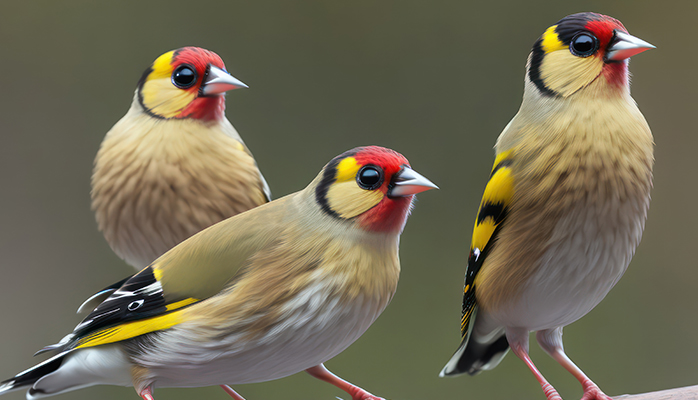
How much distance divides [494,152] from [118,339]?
0.59 metres

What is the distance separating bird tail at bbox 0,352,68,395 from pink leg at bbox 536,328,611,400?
2.37 ft

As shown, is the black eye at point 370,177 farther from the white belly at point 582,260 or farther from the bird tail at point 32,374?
the bird tail at point 32,374

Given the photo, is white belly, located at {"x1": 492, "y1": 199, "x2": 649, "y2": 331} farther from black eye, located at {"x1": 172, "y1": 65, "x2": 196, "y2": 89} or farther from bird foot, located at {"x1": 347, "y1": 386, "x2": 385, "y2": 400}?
black eye, located at {"x1": 172, "y1": 65, "x2": 196, "y2": 89}

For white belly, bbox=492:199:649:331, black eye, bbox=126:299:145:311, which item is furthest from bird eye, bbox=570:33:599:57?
black eye, bbox=126:299:145:311

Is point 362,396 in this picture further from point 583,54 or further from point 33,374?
point 583,54

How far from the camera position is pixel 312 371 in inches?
41.6

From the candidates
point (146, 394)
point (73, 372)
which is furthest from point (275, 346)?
point (73, 372)

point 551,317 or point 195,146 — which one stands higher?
point 195,146

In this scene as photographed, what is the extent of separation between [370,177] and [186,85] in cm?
36

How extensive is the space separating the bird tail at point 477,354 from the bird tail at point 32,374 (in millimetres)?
585

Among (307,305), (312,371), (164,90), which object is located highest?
(164,90)

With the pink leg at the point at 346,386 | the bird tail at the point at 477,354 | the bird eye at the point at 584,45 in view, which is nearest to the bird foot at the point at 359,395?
the pink leg at the point at 346,386

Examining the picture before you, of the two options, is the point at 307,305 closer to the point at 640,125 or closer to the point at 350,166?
the point at 350,166

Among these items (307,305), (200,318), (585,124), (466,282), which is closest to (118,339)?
(200,318)
